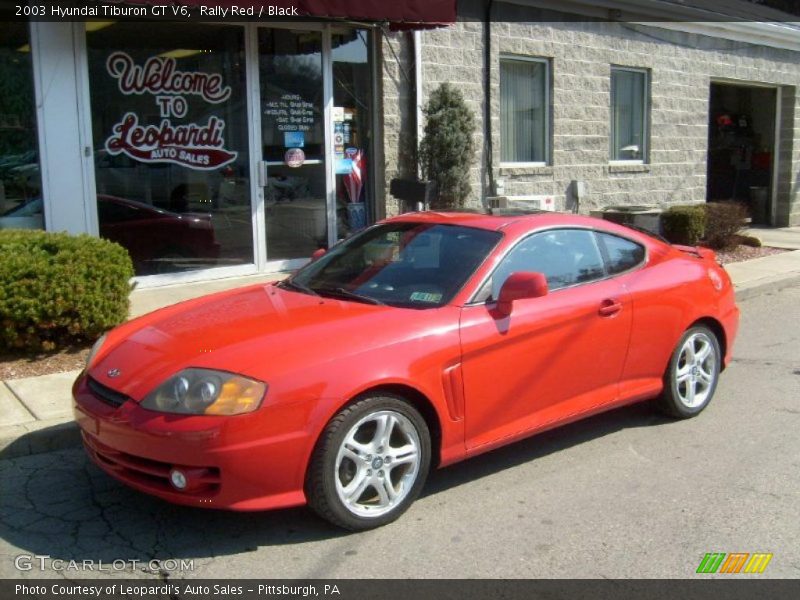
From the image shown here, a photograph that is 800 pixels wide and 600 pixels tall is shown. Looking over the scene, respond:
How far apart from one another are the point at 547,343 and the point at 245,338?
1660 mm

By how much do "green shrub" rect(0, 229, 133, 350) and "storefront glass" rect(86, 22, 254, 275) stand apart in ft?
6.69

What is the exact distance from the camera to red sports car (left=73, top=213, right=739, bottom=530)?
3.71 metres

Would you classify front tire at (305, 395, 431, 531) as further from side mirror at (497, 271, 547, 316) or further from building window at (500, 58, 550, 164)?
building window at (500, 58, 550, 164)

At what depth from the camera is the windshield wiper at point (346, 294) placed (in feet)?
15.0

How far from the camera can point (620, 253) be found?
5379mm

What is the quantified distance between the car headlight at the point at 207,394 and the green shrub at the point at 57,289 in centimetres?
295

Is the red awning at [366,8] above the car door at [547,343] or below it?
above

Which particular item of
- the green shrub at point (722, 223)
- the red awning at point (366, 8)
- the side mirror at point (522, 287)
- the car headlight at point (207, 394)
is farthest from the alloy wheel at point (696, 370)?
the green shrub at point (722, 223)

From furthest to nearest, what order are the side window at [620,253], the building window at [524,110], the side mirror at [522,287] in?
the building window at [524,110], the side window at [620,253], the side mirror at [522,287]

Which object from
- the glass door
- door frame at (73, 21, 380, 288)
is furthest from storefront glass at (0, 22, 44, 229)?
the glass door

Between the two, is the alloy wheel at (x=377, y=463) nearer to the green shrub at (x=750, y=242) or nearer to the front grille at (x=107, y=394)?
the front grille at (x=107, y=394)

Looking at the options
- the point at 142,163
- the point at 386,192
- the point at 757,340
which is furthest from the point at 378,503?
the point at 386,192

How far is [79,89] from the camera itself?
27.2 feet

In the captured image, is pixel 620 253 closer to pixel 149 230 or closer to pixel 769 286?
pixel 149 230
